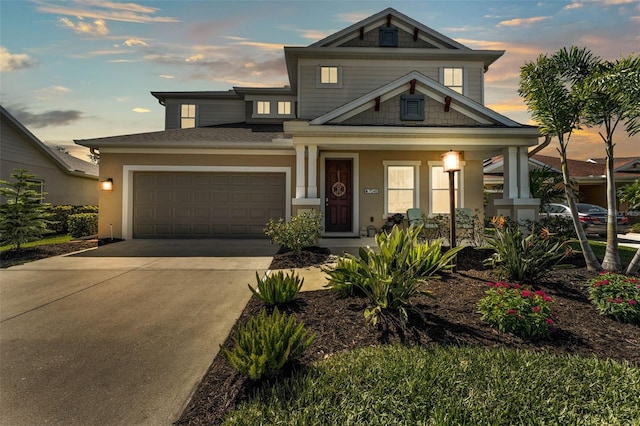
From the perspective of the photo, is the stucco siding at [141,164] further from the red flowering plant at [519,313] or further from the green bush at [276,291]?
the red flowering plant at [519,313]

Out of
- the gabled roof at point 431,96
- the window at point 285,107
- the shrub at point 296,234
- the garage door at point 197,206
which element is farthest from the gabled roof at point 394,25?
the shrub at point 296,234

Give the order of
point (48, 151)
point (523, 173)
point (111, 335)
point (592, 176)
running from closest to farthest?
point (111, 335) < point (523, 173) < point (48, 151) < point (592, 176)

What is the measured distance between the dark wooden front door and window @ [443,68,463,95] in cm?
552

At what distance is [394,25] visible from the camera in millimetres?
12711

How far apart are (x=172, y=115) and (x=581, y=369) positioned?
17.1 meters

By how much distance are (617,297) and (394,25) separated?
12503mm

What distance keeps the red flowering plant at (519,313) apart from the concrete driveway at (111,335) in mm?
3038

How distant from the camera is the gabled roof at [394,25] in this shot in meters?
12.4

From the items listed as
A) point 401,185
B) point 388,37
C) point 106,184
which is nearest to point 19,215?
point 106,184

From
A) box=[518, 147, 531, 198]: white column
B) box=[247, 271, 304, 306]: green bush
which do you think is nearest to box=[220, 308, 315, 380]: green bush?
box=[247, 271, 304, 306]: green bush

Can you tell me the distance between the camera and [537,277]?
490 cm

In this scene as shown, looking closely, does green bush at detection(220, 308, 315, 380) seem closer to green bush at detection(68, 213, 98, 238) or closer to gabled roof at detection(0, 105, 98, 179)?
green bush at detection(68, 213, 98, 238)

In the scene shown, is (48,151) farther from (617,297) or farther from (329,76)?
(617,297)

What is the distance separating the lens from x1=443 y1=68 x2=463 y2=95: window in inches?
500
